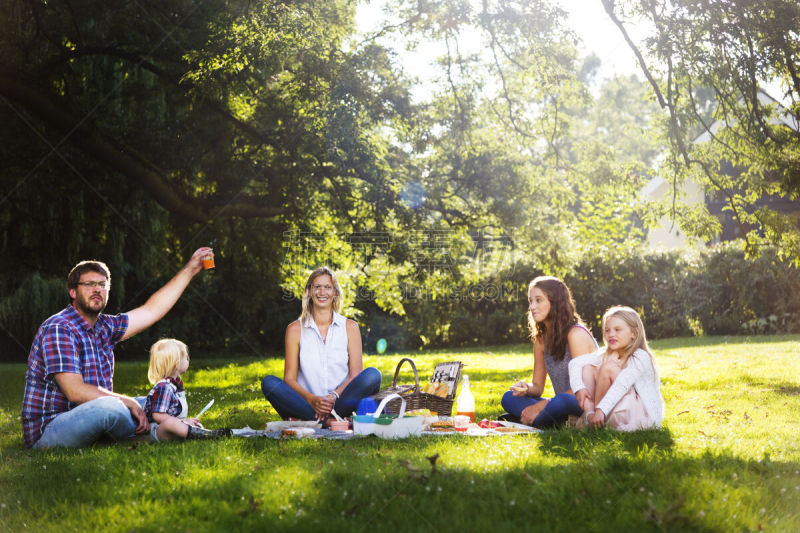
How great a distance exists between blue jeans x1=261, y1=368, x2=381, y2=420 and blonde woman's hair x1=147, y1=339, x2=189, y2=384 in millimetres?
869

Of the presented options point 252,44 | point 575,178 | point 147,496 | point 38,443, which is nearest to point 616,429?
point 147,496

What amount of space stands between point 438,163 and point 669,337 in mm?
10050

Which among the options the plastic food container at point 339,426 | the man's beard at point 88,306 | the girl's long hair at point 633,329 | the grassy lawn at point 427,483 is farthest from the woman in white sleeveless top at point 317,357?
the girl's long hair at point 633,329

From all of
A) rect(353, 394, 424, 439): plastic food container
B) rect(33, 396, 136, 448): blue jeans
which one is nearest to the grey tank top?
rect(353, 394, 424, 439): plastic food container

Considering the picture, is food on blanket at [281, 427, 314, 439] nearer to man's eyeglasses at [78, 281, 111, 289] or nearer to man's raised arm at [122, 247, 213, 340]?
man's raised arm at [122, 247, 213, 340]

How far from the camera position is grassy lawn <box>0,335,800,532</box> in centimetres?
378

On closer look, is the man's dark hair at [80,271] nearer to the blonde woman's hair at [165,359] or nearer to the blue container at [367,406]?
the blonde woman's hair at [165,359]

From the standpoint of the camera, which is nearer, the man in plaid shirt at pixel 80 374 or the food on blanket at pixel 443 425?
the man in plaid shirt at pixel 80 374

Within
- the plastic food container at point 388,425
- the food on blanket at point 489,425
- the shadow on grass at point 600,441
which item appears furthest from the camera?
the food on blanket at point 489,425

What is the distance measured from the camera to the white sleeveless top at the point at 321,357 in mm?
7102

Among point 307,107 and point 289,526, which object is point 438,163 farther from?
point 289,526

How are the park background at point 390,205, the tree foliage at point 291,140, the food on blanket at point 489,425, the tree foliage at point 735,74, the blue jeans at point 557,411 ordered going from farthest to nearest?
the tree foliage at point 291,140 → the tree foliage at point 735,74 → the food on blanket at point 489,425 → the blue jeans at point 557,411 → the park background at point 390,205

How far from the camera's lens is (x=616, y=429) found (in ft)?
19.3

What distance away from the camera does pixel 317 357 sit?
23.3 feet
